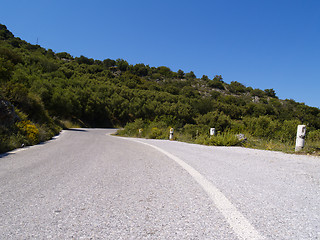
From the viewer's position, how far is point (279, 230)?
69.7 inches

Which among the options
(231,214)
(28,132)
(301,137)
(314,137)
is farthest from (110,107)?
(231,214)

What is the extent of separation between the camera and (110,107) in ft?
159

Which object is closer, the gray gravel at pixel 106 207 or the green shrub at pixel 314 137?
the gray gravel at pixel 106 207

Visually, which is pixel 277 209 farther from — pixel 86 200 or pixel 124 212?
pixel 86 200

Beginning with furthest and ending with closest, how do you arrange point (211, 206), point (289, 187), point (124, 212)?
point (289, 187)
point (211, 206)
point (124, 212)

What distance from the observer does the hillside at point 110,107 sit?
37.2 feet

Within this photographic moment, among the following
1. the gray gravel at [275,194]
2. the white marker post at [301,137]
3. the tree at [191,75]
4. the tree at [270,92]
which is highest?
the tree at [191,75]

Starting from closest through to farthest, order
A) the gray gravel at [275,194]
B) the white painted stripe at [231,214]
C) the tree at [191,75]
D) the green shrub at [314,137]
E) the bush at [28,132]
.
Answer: the white painted stripe at [231,214]
the gray gravel at [275,194]
the green shrub at [314,137]
the bush at [28,132]
the tree at [191,75]

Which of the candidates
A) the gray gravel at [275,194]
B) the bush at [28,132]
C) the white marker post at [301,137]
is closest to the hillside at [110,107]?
the bush at [28,132]

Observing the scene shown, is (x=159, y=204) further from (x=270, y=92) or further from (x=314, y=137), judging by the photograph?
(x=270, y=92)

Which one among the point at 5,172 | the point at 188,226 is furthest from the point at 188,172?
the point at 5,172

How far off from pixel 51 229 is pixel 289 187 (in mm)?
2923

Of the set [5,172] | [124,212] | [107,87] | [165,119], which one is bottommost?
[5,172]

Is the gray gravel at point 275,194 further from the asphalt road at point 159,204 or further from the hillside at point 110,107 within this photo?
the hillside at point 110,107
